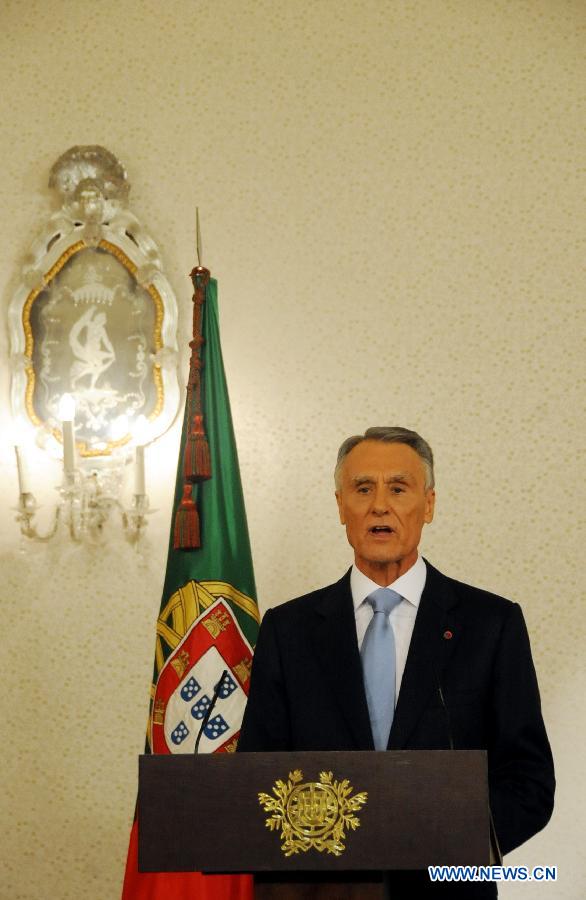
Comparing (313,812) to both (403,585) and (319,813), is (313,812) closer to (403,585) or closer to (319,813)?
(319,813)

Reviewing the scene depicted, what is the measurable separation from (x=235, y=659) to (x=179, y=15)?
2682 millimetres

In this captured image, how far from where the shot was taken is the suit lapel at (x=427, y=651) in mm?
2240

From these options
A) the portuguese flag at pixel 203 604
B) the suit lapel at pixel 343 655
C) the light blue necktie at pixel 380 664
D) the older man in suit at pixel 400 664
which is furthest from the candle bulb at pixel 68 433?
the light blue necktie at pixel 380 664

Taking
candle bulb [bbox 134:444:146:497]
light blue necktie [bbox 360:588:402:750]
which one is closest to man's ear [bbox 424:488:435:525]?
light blue necktie [bbox 360:588:402:750]

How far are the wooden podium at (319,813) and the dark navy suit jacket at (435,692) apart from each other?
0.41m

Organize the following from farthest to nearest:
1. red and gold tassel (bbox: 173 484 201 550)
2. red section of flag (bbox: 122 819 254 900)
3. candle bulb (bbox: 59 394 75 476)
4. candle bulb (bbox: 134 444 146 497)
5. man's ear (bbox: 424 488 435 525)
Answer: candle bulb (bbox: 134 444 146 497), candle bulb (bbox: 59 394 75 476), red and gold tassel (bbox: 173 484 201 550), red section of flag (bbox: 122 819 254 900), man's ear (bbox: 424 488 435 525)

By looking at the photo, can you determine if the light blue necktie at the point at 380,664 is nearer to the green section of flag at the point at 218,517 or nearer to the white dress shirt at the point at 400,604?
the white dress shirt at the point at 400,604

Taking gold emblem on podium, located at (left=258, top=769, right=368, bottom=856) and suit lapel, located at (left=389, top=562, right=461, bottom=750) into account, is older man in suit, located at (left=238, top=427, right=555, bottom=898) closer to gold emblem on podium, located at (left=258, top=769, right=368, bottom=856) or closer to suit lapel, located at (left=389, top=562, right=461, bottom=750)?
suit lapel, located at (left=389, top=562, right=461, bottom=750)

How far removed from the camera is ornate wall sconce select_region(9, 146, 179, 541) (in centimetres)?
424

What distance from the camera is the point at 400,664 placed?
7.87ft

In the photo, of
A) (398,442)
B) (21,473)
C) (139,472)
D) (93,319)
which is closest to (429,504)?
(398,442)

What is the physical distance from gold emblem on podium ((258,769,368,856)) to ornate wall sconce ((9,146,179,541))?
249 cm

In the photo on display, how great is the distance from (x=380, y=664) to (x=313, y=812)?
2.20 ft

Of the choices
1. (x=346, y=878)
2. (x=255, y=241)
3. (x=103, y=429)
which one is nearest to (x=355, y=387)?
(x=255, y=241)
